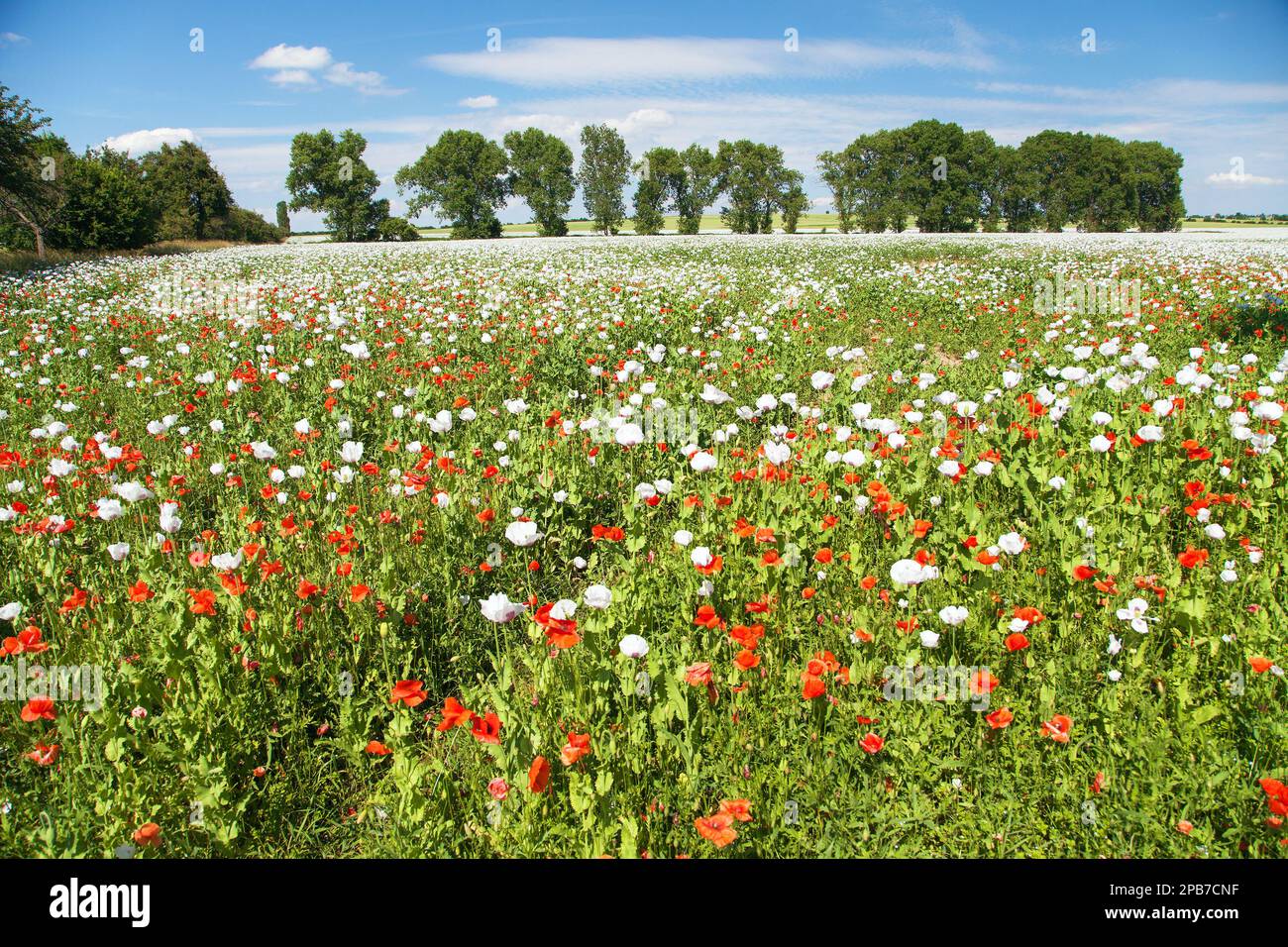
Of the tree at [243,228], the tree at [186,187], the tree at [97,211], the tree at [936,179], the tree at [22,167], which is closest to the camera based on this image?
the tree at [22,167]

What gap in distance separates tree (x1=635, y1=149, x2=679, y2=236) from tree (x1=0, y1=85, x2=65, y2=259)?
57165 mm

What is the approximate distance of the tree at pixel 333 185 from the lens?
212 ft

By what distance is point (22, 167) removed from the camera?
24438mm

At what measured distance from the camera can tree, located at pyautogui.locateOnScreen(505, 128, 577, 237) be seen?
76625 millimetres

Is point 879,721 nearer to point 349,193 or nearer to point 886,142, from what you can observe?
point 349,193

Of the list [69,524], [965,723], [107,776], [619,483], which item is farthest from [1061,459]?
[69,524]

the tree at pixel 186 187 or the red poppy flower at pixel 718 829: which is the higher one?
the tree at pixel 186 187

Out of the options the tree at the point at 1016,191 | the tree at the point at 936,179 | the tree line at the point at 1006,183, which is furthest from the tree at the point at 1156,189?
the tree at the point at 936,179

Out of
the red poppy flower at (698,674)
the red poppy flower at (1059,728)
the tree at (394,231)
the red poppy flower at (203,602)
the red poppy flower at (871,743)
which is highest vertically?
the tree at (394,231)

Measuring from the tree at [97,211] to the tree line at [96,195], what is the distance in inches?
1.6

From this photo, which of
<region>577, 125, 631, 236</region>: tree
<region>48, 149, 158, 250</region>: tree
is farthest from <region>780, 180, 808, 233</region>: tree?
<region>48, 149, 158, 250</region>: tree

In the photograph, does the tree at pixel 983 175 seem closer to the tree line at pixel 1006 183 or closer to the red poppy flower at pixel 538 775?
the tree line at pixel 1006 183

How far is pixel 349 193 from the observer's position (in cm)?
6494
